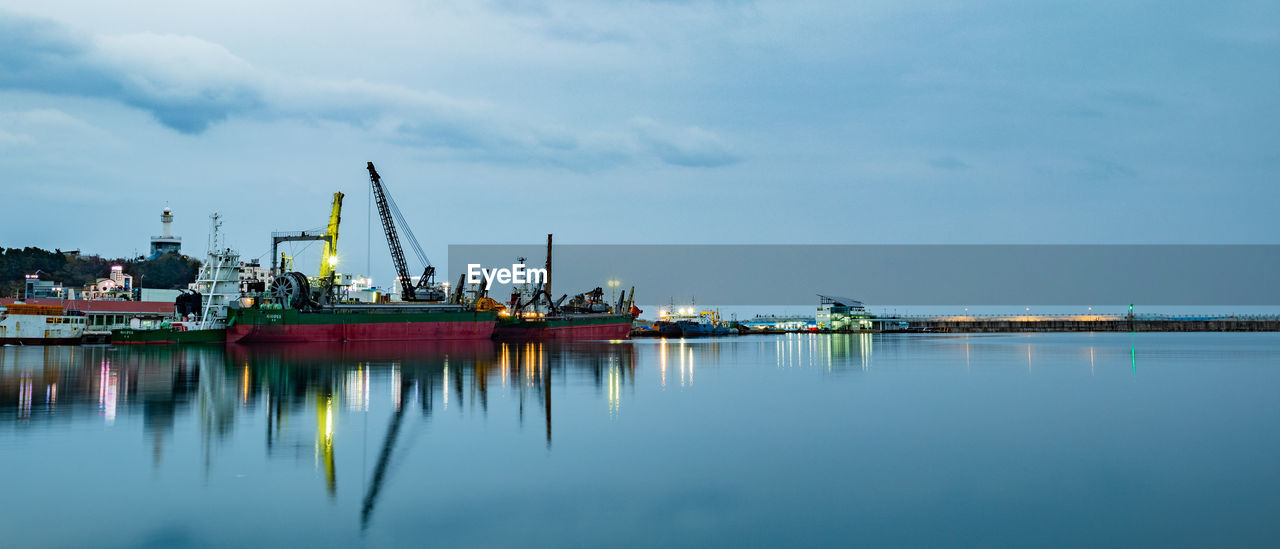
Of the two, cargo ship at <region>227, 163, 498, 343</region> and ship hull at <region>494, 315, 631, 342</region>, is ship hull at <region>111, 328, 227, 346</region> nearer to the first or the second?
cargo ship at <region>227, 163, 498, 343</region>

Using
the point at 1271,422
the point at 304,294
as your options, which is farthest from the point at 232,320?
the point at 1271,422

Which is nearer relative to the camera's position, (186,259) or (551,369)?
(551,369)

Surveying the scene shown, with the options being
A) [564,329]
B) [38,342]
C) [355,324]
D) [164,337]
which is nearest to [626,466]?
[355,324]

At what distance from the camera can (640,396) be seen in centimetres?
2911

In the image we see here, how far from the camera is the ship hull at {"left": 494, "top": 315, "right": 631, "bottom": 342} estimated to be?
100m

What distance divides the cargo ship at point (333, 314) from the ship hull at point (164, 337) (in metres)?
2.18

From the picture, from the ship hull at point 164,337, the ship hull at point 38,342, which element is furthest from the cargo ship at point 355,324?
the ship hull at point 38,342

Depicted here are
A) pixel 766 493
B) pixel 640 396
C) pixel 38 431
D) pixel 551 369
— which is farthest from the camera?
pixel 551 369

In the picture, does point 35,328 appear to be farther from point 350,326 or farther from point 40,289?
point 40,289

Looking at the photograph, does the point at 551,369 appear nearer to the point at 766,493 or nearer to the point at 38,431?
the point at 38,431

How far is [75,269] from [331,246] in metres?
128

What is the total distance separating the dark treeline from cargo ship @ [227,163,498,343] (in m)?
90.8

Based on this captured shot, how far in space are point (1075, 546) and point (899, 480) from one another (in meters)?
4.11

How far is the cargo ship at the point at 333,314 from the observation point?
76.2m
